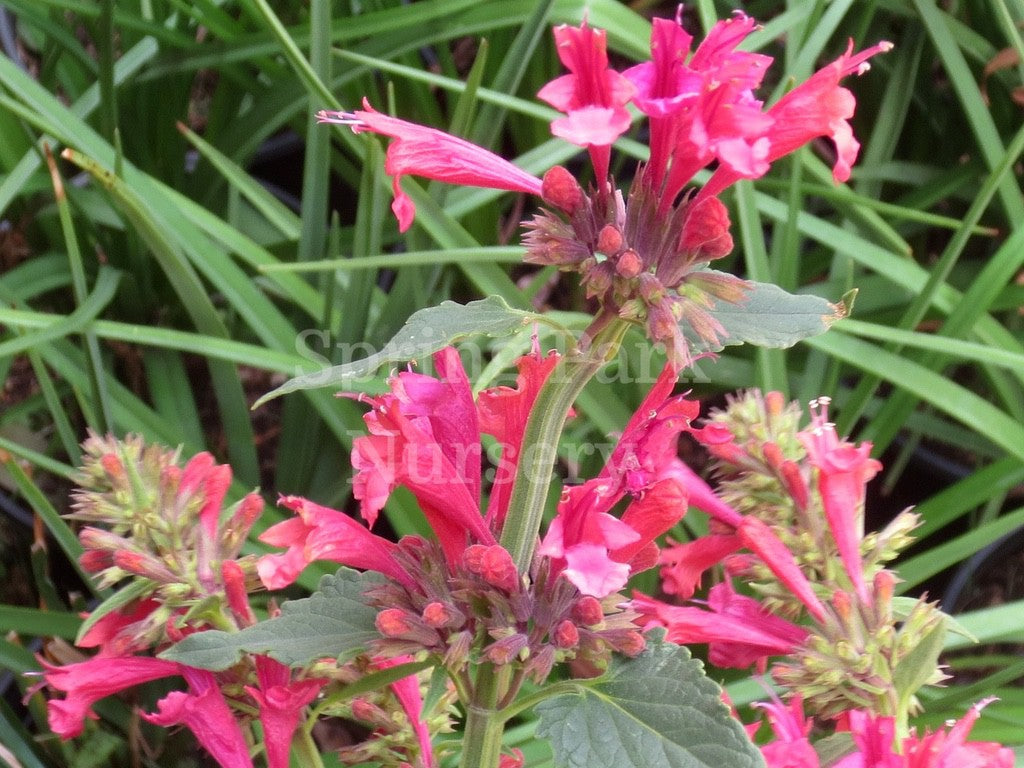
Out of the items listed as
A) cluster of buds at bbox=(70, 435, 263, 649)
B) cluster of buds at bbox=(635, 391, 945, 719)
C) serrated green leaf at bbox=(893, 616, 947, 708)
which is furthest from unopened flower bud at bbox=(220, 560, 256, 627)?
serrated green leaf at bbox=(893, 616, 947, 708)

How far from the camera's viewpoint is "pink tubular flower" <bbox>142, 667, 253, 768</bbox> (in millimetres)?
473

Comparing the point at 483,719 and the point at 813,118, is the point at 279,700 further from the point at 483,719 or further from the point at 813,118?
the point at 813,118

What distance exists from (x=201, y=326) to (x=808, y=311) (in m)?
A: 0.66

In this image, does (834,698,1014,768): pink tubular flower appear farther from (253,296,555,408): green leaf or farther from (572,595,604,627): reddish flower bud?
(253,296,555,408): green leaf

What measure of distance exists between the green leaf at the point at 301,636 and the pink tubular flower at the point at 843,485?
0.78ft

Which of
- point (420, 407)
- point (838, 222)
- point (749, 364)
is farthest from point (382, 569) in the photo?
point (838, 222)

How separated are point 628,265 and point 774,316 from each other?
0.23 ft

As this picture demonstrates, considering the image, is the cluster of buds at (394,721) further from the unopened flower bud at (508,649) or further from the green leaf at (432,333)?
the green leaf at (432,333)

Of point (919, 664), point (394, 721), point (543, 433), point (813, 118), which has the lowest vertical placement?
point (394, 721)

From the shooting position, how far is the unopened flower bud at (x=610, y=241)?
332 mm

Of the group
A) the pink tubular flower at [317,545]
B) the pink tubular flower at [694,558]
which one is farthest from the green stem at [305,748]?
the pink tubular flower at [694,558]

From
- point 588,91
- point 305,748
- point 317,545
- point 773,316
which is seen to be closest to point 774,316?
point 773,316

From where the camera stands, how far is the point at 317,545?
0.41 metres

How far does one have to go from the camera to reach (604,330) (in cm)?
35
